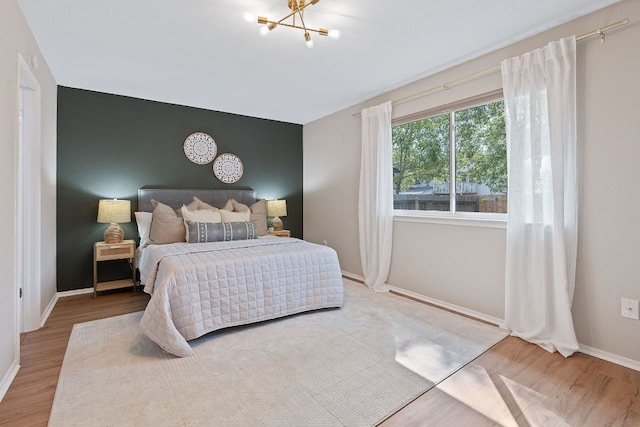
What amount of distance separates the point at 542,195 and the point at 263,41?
2.51m

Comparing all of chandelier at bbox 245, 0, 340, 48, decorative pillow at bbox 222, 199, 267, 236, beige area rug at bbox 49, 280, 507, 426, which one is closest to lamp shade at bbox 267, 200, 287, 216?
decorative pillow at bbox 222, 199, 267, 236

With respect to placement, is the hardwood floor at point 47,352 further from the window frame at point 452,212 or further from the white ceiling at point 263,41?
the window frame at point 452,212

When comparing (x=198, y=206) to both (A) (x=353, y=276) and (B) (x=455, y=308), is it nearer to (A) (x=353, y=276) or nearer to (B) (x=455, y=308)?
(A) (x=353, y=276)

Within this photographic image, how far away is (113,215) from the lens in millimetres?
3529

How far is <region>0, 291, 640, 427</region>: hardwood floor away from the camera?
1.60 m

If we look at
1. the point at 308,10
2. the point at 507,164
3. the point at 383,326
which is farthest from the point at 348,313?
the point at 308,10

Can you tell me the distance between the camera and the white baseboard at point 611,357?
81.1 inches

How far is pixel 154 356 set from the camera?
2205mm

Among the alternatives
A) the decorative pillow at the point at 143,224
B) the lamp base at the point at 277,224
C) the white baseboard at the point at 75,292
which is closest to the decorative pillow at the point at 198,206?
the decorative pillow at the point at 143,224

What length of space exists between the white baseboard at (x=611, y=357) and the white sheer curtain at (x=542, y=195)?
0.53 ft

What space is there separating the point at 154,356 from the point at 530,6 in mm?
3540

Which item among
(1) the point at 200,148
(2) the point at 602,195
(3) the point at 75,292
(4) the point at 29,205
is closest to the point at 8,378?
(4) the point at 29,205

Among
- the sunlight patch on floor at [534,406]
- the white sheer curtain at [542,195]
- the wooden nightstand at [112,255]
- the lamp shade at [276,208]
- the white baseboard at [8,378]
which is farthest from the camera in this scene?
the lamp shade at [276,208]

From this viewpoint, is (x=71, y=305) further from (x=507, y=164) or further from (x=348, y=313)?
(x=507, y=164)
